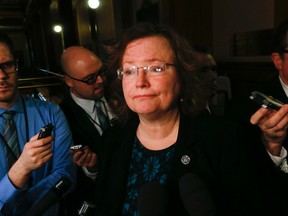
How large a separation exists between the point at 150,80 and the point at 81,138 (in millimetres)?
889

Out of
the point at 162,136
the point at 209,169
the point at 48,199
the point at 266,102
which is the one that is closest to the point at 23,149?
the point at 48,199

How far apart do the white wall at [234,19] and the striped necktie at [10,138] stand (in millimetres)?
3056

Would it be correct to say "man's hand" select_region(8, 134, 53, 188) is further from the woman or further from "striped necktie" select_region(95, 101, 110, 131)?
"striped necktie" select_region(95, 101, 110, 131)

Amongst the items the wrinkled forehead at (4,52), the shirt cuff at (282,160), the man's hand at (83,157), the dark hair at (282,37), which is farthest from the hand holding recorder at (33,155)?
the dark hair at (282,37)

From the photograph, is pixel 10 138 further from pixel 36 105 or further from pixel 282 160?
pixel 282 160

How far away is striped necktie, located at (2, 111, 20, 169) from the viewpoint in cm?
128

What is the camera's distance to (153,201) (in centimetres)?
76

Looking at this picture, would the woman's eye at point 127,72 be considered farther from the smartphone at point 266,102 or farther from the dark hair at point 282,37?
the dark hair at point 282,37

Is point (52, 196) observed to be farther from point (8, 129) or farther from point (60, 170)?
point (8, 129)

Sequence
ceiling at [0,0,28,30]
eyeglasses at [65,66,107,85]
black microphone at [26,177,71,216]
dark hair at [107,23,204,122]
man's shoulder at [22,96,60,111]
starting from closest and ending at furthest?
black microphone at [26,177,71,216]
dark hair at [107,23,204,122]
man's shoulder at [22,96,60,111]
eyeglasses at [65,66,107,85]
ceiling at [0,0,28,30]

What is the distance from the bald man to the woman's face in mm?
705

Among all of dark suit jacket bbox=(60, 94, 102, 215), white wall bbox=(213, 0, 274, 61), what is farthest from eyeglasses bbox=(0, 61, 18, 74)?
white wall bbox=(213, 0, 274, 61)

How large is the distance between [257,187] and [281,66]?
104cm

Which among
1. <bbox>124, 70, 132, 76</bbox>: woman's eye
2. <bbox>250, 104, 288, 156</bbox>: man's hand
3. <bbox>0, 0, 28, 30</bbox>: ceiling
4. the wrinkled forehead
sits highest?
<bbox>0, 0, 28, 30</bbox>: ceiling
